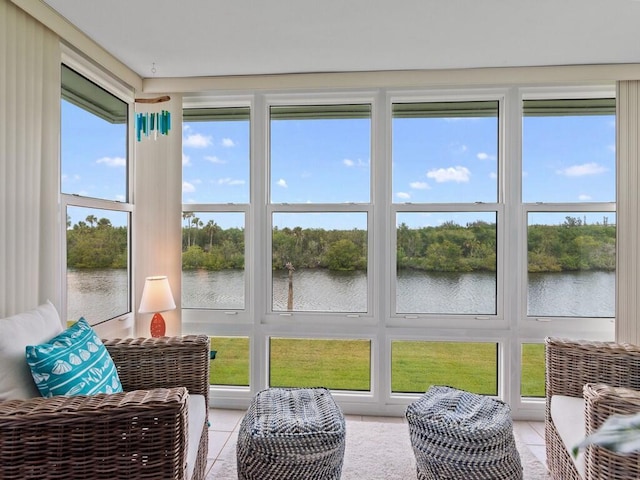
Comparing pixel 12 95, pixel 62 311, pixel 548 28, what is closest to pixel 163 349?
pixel 62 311

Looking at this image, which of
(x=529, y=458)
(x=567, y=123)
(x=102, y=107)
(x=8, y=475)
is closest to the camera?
(x=8, y=475)

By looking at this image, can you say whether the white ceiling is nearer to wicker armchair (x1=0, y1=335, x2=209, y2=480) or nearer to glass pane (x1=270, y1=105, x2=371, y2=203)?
glass pane (x1=270, y1=105, x2=371, y2=203)

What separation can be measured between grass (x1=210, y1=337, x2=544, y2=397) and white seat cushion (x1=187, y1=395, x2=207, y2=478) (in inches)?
45.8

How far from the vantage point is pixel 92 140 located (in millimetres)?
2664

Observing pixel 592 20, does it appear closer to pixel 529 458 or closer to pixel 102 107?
pixel 529 458

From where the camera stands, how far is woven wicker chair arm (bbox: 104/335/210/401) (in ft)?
6.75

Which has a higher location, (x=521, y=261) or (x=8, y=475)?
(x=521, y=261)

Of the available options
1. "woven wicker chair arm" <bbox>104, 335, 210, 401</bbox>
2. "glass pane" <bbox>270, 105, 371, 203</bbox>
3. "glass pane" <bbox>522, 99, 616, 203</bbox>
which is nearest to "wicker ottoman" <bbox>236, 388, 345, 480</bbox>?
"woven wicker chair arm" <bbox>104, 335, 210, 401</bbox>

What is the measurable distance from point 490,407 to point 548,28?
7.06 feet

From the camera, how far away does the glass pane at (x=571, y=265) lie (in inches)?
116

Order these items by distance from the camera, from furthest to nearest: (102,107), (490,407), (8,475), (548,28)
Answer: (102,107)
(548,28)
(490,407)
(8,475)

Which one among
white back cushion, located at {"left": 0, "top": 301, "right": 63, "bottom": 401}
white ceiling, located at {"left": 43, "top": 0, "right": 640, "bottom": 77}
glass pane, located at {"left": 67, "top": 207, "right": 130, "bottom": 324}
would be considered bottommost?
white back cushion, located at {"left": 0, "top": 301, "right": 63, "bottom": 401}

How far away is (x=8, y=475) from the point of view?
1283 mm

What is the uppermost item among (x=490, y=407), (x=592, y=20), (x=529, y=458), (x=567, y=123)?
(x=592, y=20)
